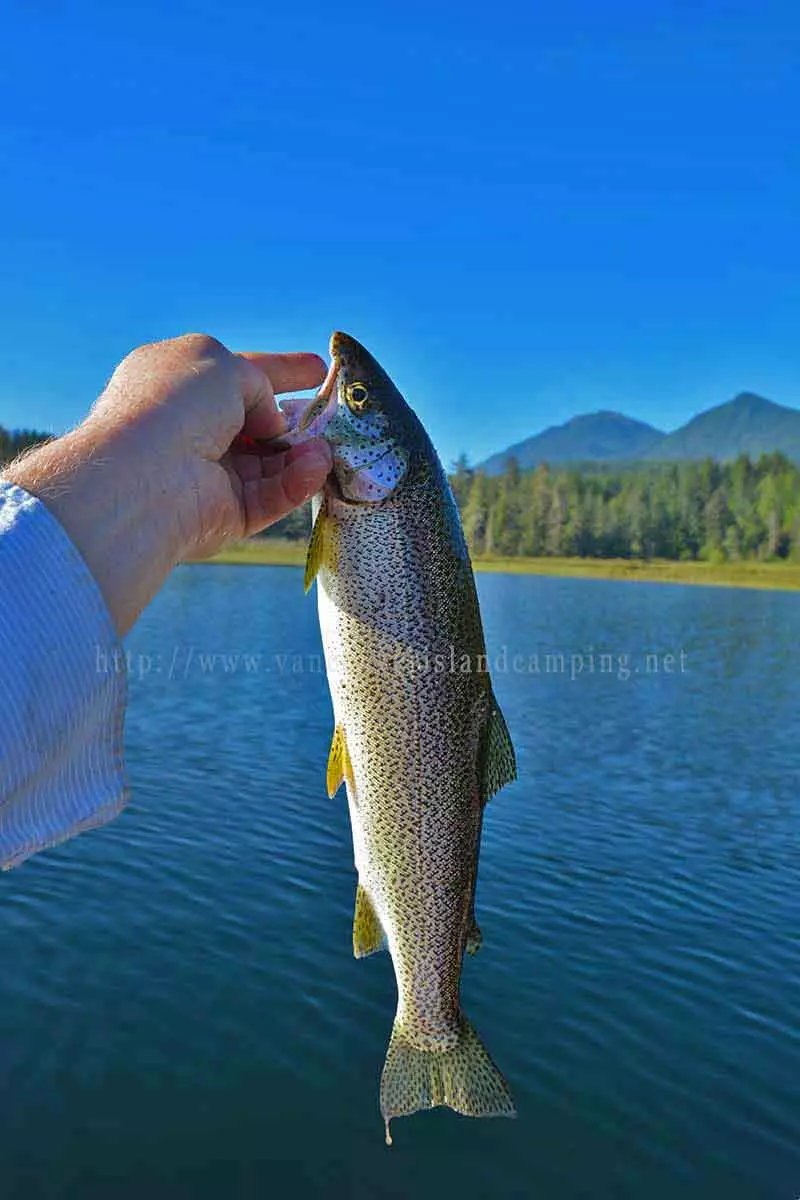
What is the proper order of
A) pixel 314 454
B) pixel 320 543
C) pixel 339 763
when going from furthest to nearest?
1. pixel 339 763
2. pixel 320 543
3. pixel 314 454

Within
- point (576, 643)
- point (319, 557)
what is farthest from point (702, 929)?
point (576, 643)

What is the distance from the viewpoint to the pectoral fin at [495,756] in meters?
3.90

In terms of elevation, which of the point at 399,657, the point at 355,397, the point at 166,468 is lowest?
the point at 399,657

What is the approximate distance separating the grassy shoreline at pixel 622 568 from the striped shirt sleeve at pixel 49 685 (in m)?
95.2

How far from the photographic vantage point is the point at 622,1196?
8383mm

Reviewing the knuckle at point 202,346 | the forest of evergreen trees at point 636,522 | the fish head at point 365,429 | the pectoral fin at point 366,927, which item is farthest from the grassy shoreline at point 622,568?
the knuckle at point 202,346

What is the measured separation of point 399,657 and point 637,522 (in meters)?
156

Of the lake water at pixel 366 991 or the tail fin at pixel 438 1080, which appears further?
the lake water at pixel 366 991

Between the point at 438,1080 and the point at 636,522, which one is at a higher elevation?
the point at 636,522

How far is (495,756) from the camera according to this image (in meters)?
3.94

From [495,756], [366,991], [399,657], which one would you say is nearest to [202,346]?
[399,657]

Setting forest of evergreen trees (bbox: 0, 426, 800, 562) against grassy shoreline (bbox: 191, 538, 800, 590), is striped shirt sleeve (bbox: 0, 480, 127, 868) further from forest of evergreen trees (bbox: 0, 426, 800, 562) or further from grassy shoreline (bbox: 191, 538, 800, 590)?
forest of evergreen trees (bbox: 0, 426, 800, 562)

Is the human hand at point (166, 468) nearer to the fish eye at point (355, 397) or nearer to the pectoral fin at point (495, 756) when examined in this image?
the fish eye at point (355, 397)

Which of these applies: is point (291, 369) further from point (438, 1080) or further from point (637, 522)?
point (637, 522)
